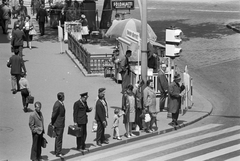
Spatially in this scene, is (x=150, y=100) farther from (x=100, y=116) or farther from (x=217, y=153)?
(x=217, y=153)

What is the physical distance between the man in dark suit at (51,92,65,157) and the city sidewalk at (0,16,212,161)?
0.30 m

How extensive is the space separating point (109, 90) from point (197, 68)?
19.0ft

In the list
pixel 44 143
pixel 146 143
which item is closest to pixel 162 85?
pixel 146 143


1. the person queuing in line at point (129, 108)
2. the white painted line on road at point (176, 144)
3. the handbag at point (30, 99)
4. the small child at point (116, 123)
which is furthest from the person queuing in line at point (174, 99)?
the handbag at point (30, 99)

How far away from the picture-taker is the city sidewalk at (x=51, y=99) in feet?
55.9

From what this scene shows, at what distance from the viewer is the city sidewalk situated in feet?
55.9

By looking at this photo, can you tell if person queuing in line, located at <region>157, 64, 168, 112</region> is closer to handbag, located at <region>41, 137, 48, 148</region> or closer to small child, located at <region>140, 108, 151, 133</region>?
small child, located at <region>140, 108, 151, 133</region>

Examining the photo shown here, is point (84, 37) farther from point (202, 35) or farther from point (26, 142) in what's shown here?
point (26, 142)

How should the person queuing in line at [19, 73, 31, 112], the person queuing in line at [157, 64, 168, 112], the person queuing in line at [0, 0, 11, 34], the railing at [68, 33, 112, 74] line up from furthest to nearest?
the person queuing in line at [0, 0, 11, 34]
the railing at [68, 33, 112, 74]
the person queuing in line at [157, 64, 168, 112]
the person queuing in line at [19, 73, 31, 112]

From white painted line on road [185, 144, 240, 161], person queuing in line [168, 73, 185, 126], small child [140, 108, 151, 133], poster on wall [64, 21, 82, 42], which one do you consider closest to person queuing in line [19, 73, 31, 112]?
small child [140, 108, 151, 133]

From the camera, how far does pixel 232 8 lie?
4694 centimetres

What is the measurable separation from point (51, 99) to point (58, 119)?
20.2 feet

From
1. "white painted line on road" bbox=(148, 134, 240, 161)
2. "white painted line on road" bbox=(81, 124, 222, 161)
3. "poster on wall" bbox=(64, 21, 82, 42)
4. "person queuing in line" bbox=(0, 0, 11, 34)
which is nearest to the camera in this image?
"white painted line on road" bbox=(148, 134, 240, 161)

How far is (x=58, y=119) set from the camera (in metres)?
16.0
